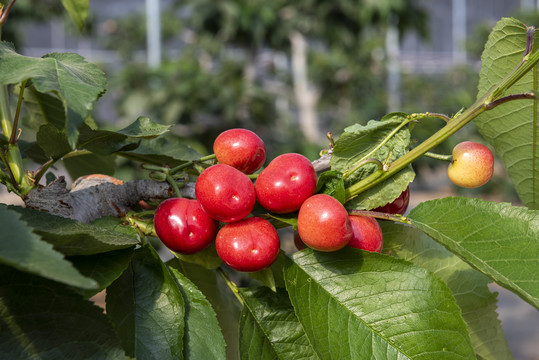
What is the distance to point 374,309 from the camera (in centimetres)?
36

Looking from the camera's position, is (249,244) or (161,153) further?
(161,153)

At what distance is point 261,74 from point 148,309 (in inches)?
153

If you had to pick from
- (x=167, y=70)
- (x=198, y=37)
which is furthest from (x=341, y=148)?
(x=198, y=37)

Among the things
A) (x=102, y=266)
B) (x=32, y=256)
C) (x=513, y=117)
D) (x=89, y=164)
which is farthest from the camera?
(x=89, y=164)

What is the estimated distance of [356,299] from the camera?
0.36 m

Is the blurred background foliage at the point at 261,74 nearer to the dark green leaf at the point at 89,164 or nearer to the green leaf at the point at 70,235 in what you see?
the dark green leaf at the point at 89,164

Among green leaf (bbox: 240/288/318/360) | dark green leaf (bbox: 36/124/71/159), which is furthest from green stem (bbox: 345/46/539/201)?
dark green leaf (bbox: 36/124/71/159)

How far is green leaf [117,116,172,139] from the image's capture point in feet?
1.34

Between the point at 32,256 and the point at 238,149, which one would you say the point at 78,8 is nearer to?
the point at 238,149

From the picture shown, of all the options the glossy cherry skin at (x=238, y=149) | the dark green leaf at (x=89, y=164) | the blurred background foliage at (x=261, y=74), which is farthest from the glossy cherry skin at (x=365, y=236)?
the blurred background foliage at (x=261, y=74)

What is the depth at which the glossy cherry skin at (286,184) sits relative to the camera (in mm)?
372

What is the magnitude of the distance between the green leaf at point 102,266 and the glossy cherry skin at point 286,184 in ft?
0.35

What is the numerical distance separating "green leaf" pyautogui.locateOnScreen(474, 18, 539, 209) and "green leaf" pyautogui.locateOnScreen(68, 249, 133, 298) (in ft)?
0.99

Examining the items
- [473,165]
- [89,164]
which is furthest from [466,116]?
[89,164]
